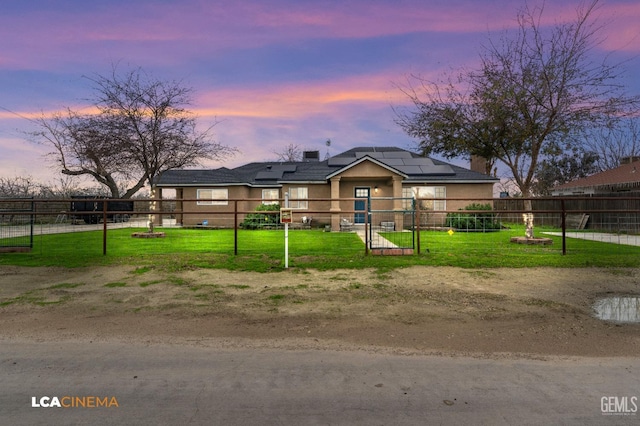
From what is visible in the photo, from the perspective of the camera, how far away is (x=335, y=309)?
6102mm

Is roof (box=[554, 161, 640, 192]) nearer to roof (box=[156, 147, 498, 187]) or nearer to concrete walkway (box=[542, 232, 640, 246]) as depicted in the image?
roof (box=[156, 147, 498, 187])

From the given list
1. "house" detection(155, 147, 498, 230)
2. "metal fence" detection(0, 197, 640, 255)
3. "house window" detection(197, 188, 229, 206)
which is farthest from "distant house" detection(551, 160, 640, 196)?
"house window" detection(197, 188, 229, 206)

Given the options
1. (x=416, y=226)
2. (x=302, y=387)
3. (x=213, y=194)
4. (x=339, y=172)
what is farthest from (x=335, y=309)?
(x=213, y=194)

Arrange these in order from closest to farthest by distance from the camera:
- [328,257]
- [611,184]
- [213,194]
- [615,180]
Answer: [328,257], [611,184], [615,180], [213,194]

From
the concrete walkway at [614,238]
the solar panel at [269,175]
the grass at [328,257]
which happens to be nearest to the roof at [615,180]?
the concrete walkway at [614,238]

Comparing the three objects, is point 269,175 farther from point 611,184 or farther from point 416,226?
point 611,184

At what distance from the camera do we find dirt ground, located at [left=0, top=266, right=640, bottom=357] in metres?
4.81

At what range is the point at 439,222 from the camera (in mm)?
20922

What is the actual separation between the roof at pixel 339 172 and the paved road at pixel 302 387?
20295 millimetres

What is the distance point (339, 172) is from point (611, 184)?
59.9ft

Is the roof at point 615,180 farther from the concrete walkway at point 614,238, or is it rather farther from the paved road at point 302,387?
the paved road at point 302,387

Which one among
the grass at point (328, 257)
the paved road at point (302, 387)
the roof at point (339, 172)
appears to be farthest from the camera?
the roof at point (339, 172)

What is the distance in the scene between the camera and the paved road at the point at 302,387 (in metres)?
3.04

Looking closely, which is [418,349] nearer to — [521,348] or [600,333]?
[521,348]
